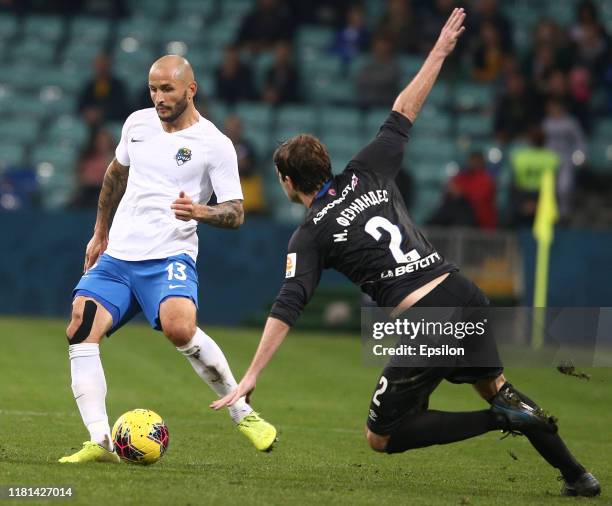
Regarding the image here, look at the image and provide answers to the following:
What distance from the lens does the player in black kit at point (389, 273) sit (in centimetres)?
709

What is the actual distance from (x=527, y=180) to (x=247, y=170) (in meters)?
4.08

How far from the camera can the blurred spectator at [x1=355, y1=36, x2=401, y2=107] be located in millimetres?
21266

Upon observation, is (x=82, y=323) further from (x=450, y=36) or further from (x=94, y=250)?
(x=450, y=36)

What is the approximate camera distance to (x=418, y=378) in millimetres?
7184

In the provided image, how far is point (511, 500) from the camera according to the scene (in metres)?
7.18

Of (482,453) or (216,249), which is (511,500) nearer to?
(482,453)

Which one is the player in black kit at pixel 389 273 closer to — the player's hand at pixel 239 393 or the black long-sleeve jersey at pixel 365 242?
the black long-sleeve jersey at pixel 365 242

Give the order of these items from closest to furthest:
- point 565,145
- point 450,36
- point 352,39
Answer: point 450,36 → point 565,145 → point 352,39

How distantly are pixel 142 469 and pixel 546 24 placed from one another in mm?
15978

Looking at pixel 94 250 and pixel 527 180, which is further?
pixel 527 180

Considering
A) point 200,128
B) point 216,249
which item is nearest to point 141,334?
point 216,249

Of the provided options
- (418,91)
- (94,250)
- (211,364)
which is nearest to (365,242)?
(418,91)

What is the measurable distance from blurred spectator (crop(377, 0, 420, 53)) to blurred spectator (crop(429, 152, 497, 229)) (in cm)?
381

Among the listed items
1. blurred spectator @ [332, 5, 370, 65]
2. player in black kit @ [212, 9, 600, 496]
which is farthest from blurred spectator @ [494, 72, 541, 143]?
player in black kit @ [212, 9, 600, 496]
